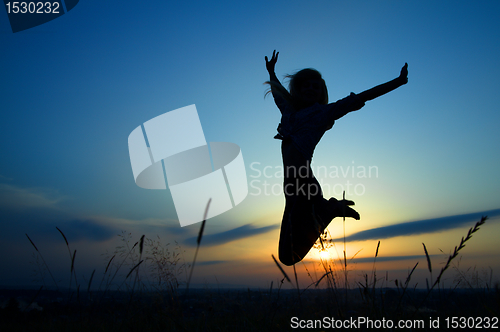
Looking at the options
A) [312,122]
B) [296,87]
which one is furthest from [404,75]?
[296,87]

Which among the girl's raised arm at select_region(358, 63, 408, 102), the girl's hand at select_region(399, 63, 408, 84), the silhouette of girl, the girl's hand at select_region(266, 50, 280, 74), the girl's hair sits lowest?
the silhouette of girl

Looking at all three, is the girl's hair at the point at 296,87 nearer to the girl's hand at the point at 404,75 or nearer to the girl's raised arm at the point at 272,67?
the girl's raised arm at the point at 272,67

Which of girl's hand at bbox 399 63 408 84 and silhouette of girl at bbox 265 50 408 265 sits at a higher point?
girl's hand at bbox 399 63 408 84

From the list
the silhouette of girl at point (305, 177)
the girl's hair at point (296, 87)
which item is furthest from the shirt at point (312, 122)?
the girl's hair at point (296, 87)

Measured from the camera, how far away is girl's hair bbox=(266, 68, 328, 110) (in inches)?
166

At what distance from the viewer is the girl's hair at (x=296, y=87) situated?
4.21 meters

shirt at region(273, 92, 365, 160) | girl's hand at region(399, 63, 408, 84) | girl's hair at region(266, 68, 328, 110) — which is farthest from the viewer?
girl's hair at region(266, 68, 328, 110)

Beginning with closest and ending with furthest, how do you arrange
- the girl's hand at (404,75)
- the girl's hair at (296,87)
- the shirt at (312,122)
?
the girl's hand at (404,75) → the shirt at (312,122) → the girl's hair at (296,87)

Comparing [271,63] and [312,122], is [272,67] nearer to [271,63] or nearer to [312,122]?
[271,63]

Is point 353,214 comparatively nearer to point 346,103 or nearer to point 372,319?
point 346,103

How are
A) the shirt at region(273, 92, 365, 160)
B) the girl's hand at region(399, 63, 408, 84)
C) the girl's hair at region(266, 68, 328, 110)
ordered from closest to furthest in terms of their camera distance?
the girl's hand at region(399, 63, 408, 84), the shirt at region(273, 92, 365, 160), the girl's hair at region(266, 68, 328, 110)

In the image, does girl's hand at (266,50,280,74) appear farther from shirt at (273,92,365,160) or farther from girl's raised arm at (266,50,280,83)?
shirt at (273,92,365,160)

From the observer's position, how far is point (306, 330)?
1873 mm

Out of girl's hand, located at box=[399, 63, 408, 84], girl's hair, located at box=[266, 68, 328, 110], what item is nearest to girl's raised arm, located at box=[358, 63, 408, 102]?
girl's hand, located at box=[399, 63, 408, 84]
